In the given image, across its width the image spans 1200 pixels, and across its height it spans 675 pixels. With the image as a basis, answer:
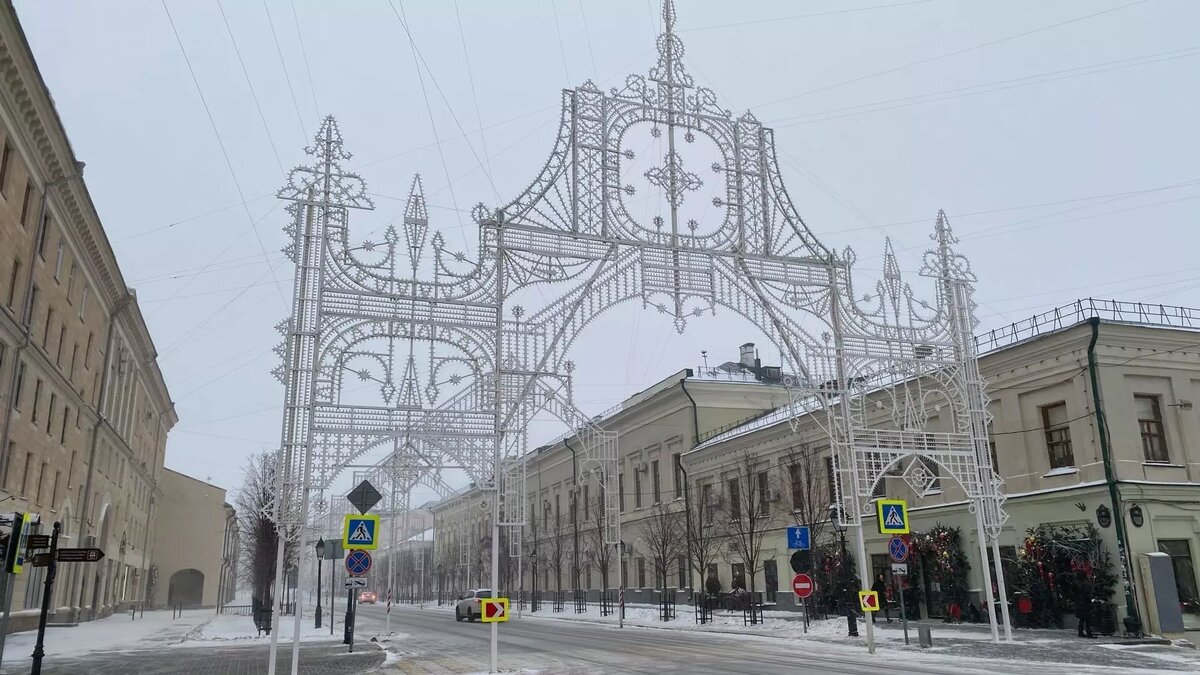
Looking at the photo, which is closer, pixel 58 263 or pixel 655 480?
pixel 58 263

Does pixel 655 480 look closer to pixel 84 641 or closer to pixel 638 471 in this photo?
pixel 638 471

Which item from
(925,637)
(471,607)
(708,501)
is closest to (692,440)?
(708,501)

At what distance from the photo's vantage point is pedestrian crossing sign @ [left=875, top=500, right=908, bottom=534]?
18.7 m

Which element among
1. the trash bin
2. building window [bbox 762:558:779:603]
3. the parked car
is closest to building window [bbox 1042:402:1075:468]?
the trash bin

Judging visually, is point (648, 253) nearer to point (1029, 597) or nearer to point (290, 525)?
point (290, 525)

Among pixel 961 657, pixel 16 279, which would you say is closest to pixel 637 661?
pixel 961 657

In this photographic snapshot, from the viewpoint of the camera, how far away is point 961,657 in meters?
17.2

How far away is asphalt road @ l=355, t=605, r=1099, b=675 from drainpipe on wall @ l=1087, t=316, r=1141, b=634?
24.9 ft

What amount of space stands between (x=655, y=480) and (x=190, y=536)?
43.8m

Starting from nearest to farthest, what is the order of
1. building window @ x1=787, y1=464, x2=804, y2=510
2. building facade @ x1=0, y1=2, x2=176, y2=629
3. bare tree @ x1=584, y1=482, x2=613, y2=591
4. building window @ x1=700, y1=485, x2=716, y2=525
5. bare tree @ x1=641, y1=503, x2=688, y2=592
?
building facade @ x1=0, y1=2, x2=176, y2=629 → building window @ x1=787, y1=464, x2=804, y2=510 → building window @ x1=700, y1=485, x2=716, y2=525 → bare tree @ x1=641, y1=503, x2=688, y2=592 → bare tree @ x1=584, y1=482, x2=613, y2=591

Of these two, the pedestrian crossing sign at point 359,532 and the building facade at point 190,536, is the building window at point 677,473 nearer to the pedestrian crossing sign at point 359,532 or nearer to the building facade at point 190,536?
the pedestrian crossing sign at point 359,532

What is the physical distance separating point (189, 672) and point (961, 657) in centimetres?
1515

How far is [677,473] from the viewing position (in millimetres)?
46375

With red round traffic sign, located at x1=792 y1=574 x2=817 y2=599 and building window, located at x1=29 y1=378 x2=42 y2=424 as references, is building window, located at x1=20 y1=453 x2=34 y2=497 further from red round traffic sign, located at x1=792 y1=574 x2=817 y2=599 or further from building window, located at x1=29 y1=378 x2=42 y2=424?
red round traffic sign, located at x1=792 y1=574 x2=817 y2=599
